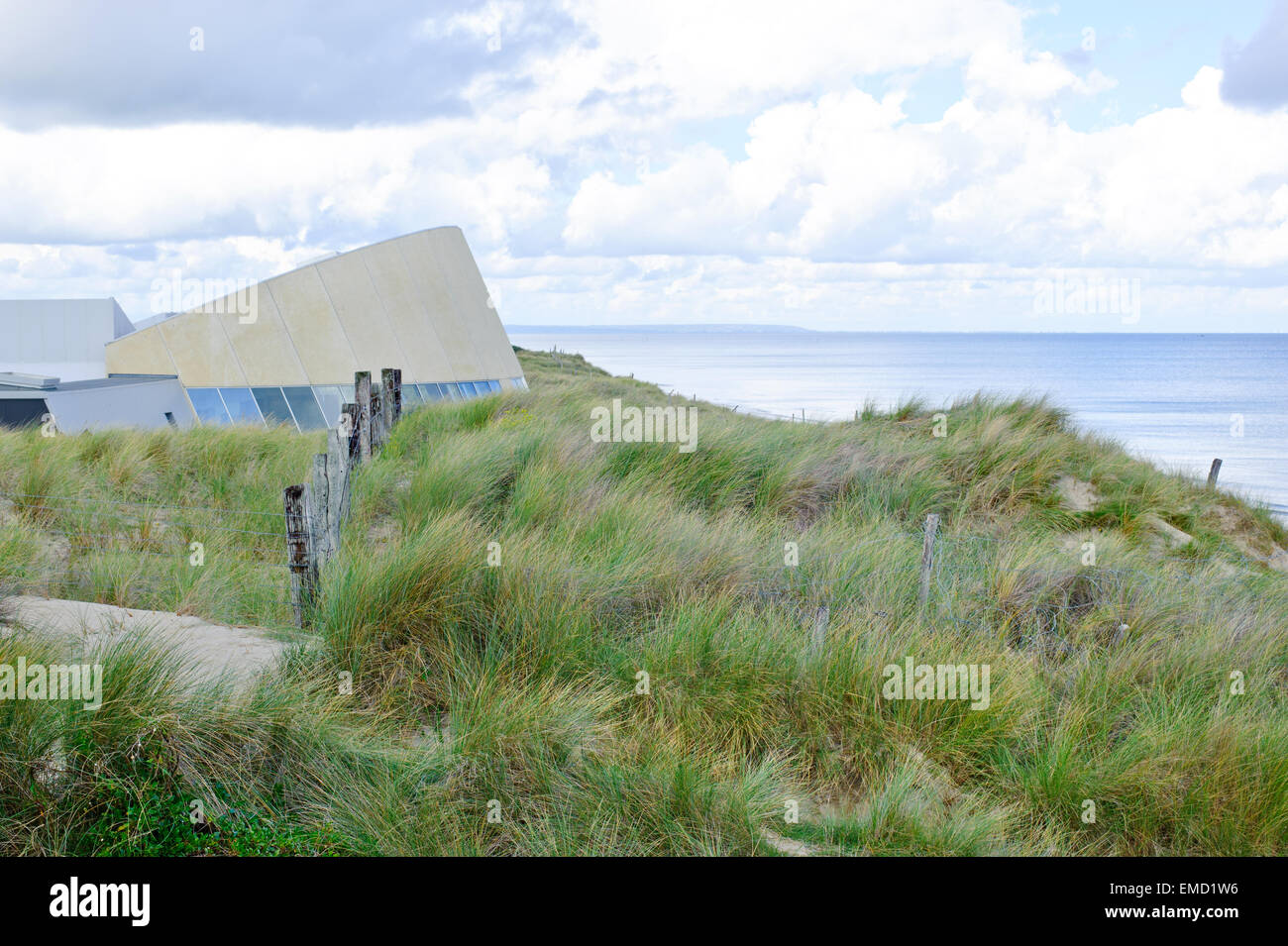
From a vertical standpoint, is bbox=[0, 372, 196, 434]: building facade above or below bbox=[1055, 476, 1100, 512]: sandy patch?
above

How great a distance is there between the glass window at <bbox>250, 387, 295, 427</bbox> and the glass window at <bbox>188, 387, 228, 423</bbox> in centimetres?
85

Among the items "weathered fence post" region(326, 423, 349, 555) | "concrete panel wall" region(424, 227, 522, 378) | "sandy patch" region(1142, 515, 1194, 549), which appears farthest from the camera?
"concrete panel wall" region(424, 227, 522, 378)

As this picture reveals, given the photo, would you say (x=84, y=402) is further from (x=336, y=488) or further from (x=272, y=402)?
(x=336, y=488)

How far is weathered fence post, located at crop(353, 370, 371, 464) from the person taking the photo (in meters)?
10.4

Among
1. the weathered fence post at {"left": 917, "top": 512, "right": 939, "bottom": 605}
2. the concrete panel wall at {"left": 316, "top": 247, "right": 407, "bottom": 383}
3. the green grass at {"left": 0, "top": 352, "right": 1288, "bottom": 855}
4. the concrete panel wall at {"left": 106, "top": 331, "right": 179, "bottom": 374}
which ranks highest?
the concrete panel wall at {"left": 316, "top": 247, "right": 407, "bottom": 383}

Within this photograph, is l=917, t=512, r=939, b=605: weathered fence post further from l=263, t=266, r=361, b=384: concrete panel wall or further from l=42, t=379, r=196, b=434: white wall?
l=263, t=266, r=361, b=384: concrete panel wall

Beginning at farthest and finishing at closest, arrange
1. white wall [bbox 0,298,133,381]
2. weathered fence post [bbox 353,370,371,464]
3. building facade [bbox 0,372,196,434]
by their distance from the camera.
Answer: white wall [bbox 0,298,133,381] → building facade [bbox 0,372,196,434] → weathered fence post [bbox 353,370,371,464]

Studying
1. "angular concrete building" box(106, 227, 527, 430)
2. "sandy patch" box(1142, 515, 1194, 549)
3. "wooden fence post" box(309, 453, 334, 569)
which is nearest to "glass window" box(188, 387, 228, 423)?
"angular concrete building" box(106, 227, 527, 430)

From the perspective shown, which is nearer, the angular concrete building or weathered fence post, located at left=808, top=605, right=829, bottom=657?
weathered fence post, located at left=808, top=605, right=829, bottom=657

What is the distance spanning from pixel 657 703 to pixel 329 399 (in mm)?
20066

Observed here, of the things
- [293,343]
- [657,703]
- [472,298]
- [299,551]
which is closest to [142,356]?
[293,343]

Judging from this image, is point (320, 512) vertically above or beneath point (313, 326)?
beneath

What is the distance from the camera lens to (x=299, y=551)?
621cm

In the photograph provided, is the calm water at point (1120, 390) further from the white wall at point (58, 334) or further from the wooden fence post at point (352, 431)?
the white wall at point (58, 334)
